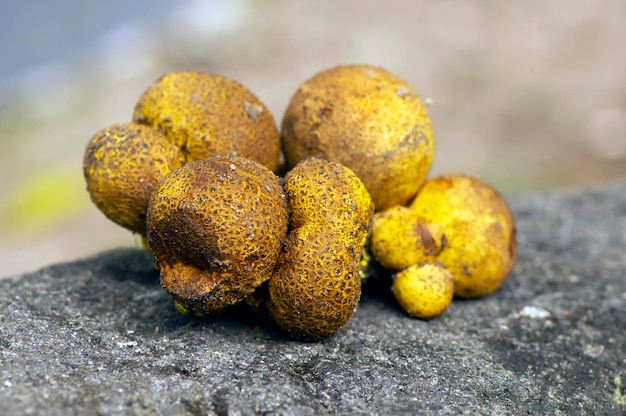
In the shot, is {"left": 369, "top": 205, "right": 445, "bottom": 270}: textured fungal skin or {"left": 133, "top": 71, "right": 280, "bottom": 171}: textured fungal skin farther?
{"left": 369, "top": 205, "right": 445, "bottom": 270}: textured fungal skin

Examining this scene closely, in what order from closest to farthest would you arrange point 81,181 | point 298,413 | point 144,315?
point 298,413 → point 144,315 → point 81,181

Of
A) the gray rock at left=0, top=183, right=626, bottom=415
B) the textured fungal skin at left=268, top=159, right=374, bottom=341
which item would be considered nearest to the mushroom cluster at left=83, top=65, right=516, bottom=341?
the textured fungal skin at left=268, top=159, right=374, bottom=341

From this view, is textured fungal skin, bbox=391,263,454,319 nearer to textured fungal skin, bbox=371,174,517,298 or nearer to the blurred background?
textured fungal skin, bbox=371,174,517,298

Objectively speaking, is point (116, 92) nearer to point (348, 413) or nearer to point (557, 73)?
point (557, 73)

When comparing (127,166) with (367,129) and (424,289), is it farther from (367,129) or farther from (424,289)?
(424,289)

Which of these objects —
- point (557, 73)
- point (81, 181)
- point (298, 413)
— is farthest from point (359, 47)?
point (298, 413)

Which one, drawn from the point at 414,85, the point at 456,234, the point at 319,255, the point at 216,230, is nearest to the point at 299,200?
the point at 319,255

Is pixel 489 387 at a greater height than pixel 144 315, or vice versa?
pixel 144 315

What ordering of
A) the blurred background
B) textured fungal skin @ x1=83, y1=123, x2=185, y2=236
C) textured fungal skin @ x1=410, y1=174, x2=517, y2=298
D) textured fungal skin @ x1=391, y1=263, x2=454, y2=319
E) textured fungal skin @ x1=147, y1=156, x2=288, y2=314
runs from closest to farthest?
textured fungal skin @ x1=147, y1=156, x2=288, y2=314
textured fungal skin @ x1=83, y1=123, x2=185, y2=236
textured fungal skin @ x1=391, y1=263, x2=454, y2=319
textured fungal skin @ x1=410, y1=174, x2=517, y2=298
the blurred background
